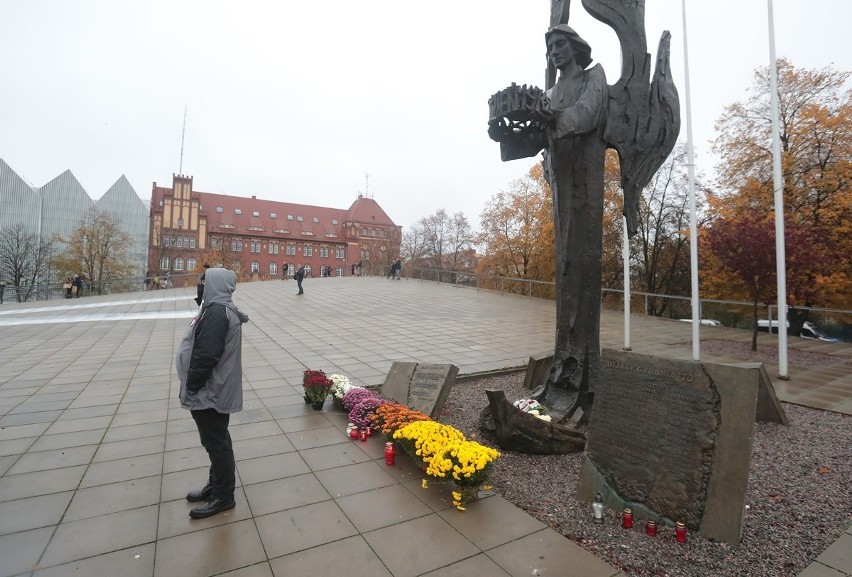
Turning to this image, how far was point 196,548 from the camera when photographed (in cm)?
285

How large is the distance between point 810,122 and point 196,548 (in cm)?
2193

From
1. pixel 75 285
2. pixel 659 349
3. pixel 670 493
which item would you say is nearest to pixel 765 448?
pixel 670 493

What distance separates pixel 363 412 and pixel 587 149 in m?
4.09

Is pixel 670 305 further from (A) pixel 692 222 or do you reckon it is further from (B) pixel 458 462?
(B) pixel 458 462

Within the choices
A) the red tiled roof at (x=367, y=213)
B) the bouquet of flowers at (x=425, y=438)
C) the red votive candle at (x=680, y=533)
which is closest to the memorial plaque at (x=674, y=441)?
the red votive candle at (x=680, y=533)

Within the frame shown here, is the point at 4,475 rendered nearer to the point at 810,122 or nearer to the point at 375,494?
the point at 375,494

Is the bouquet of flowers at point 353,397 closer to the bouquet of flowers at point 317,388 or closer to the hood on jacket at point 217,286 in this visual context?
the bouquet of flowers at point 317,388

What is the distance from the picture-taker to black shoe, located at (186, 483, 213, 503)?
342cm

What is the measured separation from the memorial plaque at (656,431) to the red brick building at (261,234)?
149ft

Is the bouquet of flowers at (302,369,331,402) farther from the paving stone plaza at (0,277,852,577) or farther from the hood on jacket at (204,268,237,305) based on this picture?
the hood on jacket at (204,268,237,305)

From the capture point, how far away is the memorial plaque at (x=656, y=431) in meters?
3.11

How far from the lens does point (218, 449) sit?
10.9 ft

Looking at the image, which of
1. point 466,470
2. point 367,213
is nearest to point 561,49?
point 466,470

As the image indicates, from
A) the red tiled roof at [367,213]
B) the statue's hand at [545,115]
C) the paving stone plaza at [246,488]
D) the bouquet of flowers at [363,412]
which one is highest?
the red tiled roof at [367,213]
